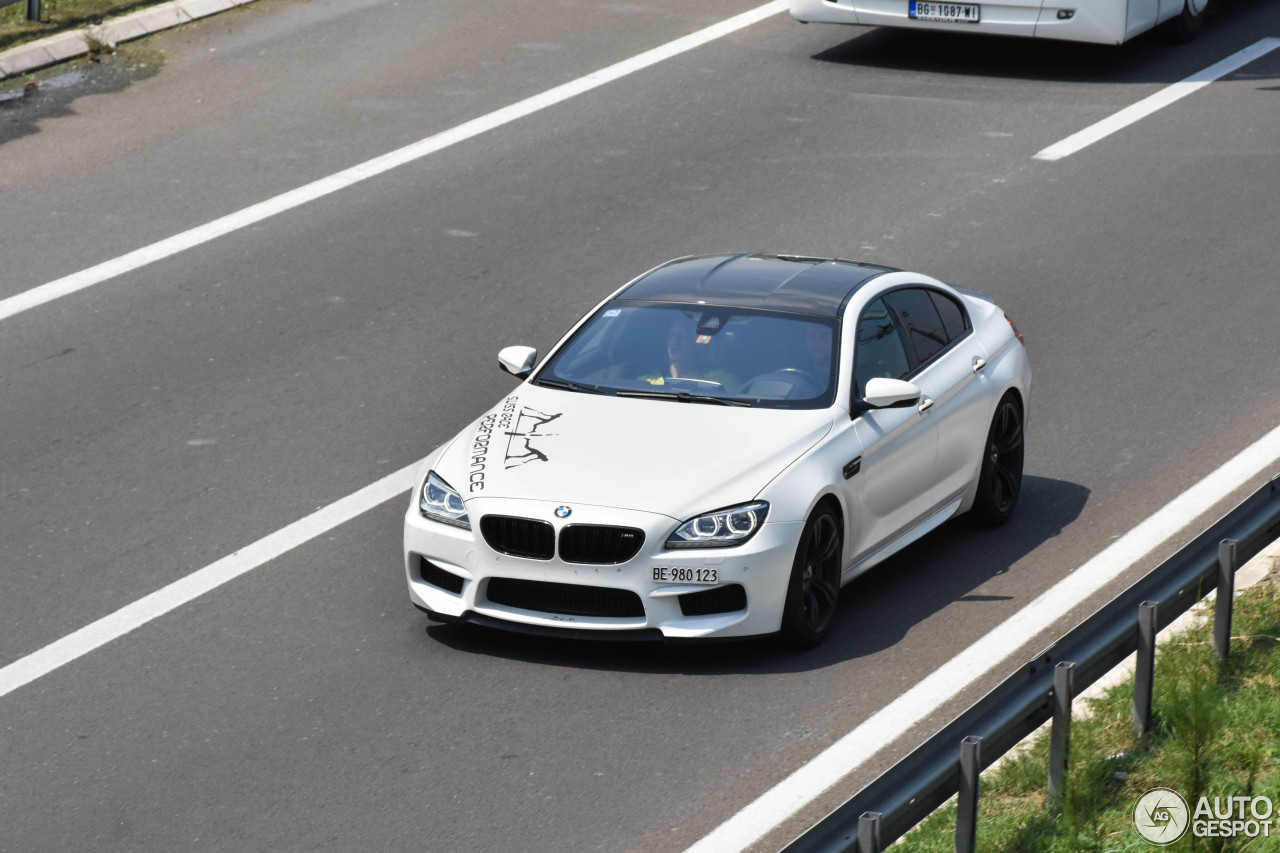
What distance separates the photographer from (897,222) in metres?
14.3

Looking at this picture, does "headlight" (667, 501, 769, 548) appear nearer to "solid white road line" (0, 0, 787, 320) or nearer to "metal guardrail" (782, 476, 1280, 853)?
"metal guardrail" (782, 476, 1280, 853)

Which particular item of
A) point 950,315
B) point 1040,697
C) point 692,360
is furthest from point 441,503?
point 950,315

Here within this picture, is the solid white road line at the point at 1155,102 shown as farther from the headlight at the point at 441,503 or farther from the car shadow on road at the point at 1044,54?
the headlight at the point at 441,503

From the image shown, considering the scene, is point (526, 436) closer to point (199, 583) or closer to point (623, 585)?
point (623, 585)

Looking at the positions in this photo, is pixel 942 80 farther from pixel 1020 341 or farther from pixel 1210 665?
pixel 1210 665

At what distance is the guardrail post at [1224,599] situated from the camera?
7422 millimetres

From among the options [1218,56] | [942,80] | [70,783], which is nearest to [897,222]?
[942,80]

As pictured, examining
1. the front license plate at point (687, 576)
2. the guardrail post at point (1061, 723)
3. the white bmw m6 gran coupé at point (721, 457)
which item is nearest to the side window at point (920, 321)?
the white bmw m6 gran coupé at point (721, 457)

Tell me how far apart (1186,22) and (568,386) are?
40.6 ft

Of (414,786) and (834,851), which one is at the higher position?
(834,851)

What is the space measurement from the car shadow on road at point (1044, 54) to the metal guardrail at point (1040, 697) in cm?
1100

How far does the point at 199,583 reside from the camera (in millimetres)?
9109

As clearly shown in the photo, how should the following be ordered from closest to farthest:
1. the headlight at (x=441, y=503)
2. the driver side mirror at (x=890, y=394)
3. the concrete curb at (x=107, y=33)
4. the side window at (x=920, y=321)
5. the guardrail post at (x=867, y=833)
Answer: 1. the guardrail post at (x=867, y=833)
2. the headlight at (x=441, y=503)
3. the driver side mirror at (x=890, y=394)
4. the side window at (x=920, y=321)
5. the concrete curb at (x=107, y=33)

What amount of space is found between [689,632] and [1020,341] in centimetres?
323
